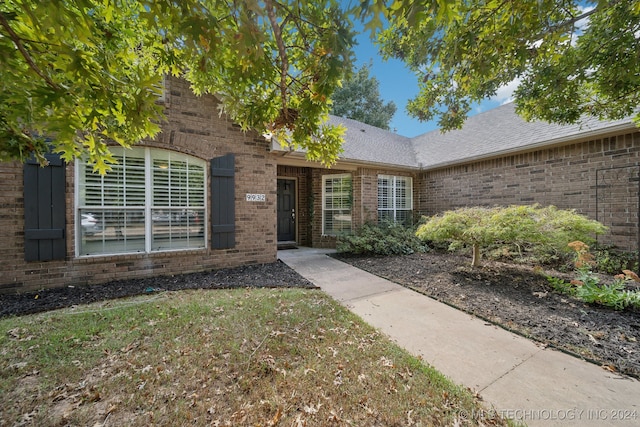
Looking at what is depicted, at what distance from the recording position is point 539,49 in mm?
2922

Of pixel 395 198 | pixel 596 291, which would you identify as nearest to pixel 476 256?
pixel 596 291

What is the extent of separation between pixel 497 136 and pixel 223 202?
30.0 ft

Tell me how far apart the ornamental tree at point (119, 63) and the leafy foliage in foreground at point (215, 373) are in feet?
6.51

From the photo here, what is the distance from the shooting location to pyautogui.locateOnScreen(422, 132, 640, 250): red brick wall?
5578 mm

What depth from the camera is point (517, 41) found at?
9.05 feet

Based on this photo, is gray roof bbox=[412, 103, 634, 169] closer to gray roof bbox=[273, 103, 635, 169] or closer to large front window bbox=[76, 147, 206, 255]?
gray roof bbox=[273, 103, 635, 169]

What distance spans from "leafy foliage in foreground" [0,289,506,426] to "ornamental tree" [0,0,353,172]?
1984 mm

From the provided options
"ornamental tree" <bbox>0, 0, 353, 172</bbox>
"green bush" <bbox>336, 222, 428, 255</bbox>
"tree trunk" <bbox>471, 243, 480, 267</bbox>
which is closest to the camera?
"ornamental tree" <bbox>0, 0, 353, 172</bbox>

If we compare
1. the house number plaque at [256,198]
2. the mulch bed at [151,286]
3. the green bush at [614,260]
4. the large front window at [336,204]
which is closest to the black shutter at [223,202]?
the house number plaque at [256,198]

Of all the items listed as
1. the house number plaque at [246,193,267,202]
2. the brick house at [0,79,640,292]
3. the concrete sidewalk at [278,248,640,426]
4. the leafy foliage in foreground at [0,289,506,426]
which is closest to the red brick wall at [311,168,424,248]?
the brick house at [0,79,640,292]

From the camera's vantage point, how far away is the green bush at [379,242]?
741 cm

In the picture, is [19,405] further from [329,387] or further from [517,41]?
[517,41]

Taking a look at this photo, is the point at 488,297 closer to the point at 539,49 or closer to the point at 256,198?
the point at 539,49

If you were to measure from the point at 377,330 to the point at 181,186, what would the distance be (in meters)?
4.87
